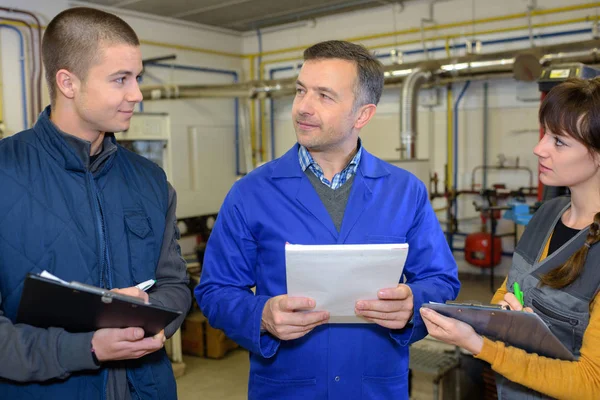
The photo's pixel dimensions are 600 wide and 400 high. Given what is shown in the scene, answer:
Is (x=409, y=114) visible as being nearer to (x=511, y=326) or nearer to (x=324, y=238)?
(x=324, y=238)

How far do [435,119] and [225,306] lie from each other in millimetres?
5204

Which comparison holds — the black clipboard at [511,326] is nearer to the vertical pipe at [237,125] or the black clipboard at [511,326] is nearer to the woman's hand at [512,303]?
the woman's hand at [512,303]

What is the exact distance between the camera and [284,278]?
1528 mm

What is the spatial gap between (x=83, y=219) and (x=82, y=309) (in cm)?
25

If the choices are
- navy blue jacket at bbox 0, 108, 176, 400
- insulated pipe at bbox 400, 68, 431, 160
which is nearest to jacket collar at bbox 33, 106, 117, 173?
navy blue jacket at bbox 0, 108, 176, 400

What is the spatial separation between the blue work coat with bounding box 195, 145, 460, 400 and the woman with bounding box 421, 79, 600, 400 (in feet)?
0.71

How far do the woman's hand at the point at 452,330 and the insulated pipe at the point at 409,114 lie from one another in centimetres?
400

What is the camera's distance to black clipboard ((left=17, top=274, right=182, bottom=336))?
1.06 meters

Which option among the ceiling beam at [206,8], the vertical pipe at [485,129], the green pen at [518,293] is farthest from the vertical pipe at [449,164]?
the green pen at [518,293]

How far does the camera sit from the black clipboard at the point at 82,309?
3.47ft

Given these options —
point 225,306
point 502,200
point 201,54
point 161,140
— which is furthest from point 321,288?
point 201,54

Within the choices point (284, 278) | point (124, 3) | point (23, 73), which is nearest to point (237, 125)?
point (124, 3)

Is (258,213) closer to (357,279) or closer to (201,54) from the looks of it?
(357,279)

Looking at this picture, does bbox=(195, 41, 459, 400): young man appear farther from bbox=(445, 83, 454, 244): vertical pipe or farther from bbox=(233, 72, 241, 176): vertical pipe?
bbox=(233, 72, 241, 176): vertical pipe
